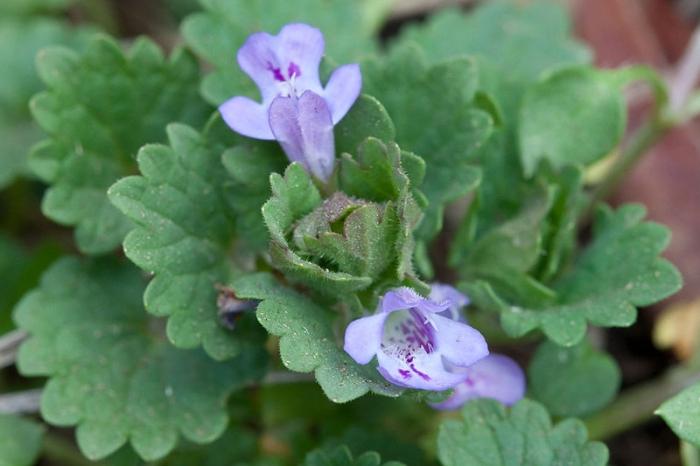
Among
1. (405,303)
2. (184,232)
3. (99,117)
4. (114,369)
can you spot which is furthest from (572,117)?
(114,369)

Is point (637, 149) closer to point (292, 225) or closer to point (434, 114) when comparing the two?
point (434, 114)

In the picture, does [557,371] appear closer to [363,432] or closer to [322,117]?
[363,432]

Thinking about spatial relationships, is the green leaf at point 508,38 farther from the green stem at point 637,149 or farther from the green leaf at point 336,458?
the green leaf at point 336,458

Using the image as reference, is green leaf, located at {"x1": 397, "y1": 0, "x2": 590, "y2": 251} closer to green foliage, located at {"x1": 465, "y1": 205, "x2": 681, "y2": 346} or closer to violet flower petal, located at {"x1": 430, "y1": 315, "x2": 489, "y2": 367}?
green foliage, located at {"x1": 465, "y1": 205, "x2": 681, "y2": 346}

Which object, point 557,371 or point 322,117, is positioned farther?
point 557,371

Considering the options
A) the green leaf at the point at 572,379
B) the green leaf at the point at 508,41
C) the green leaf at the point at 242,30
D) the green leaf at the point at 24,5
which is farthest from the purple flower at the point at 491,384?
the green leaf at the point at 24,5

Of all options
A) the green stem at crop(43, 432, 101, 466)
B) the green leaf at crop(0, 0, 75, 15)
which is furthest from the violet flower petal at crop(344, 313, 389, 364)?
the green leaf at crop(0, 0, 75, 15)

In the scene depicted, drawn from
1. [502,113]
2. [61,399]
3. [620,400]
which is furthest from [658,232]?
[61,399]
